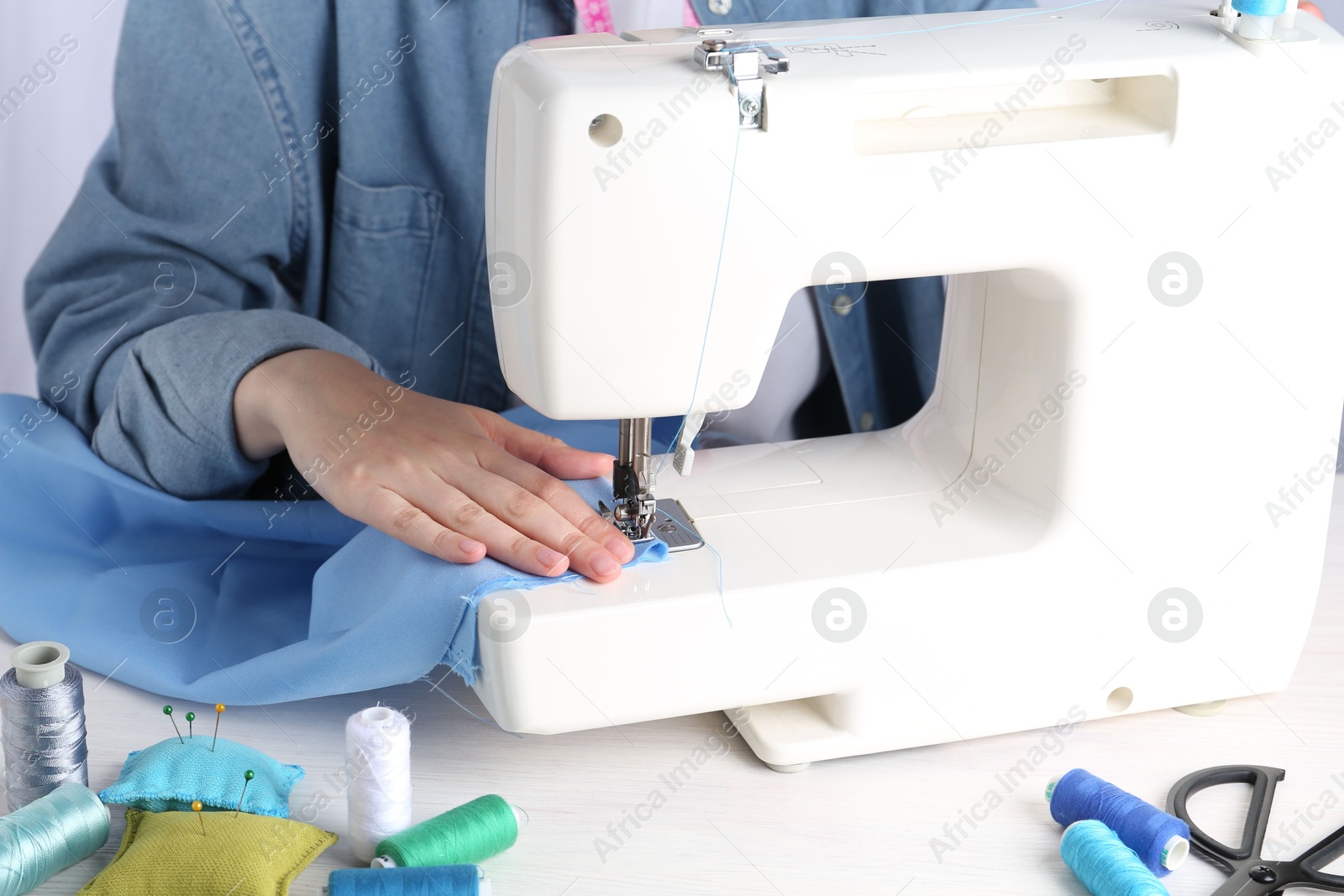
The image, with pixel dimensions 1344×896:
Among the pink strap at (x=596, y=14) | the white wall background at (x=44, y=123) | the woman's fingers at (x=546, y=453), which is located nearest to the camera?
the woman's fingers at (x=546, y=453)

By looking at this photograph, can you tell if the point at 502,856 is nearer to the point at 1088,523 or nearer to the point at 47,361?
the point at 1088,523

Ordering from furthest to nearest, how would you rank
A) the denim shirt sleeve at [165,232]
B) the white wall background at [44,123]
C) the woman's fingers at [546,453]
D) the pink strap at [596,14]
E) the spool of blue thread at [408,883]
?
the white wall background at [44,123]
the pink strap at [596,14]
the denim shirt sleeve at [165,232]
the woman's fingers at [546,453]
the spool of blue thread at [408,883]

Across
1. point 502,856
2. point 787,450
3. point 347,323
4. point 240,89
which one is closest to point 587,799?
point 502,856

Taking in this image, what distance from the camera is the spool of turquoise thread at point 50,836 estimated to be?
927 millimetres

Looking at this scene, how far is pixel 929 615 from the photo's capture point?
1.11 meters

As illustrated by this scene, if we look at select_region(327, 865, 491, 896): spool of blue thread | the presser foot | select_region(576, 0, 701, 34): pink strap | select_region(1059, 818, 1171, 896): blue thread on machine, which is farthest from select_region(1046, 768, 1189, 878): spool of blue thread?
select_region(576, 0, 701, 34): pink strap

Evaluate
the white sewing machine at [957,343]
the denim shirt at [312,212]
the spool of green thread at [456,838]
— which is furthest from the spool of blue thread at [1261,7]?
the spool of green thread at [456,838]

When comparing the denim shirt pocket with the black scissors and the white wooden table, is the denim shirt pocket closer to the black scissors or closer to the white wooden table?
the white wooden table

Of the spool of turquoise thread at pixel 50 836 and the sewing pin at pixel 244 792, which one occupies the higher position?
the sewing pin at pixel 244 792

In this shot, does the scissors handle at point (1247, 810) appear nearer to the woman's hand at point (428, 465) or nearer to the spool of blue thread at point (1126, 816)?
the spool of blue thread at point (1126, 816)

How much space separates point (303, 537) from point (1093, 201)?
0.79 meters

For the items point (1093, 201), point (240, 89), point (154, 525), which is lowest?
point (154, 525)

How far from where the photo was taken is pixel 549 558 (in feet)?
3.43

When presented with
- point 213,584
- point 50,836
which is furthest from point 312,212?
point 50,836
